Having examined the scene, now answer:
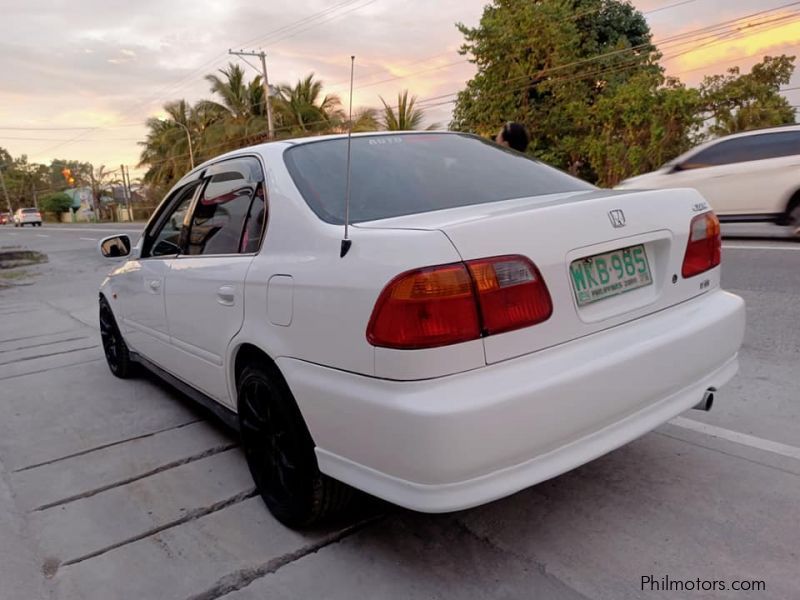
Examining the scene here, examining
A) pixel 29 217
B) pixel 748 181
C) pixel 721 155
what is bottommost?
pixel 29 217

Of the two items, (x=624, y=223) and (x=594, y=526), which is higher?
(x=624, y=223)

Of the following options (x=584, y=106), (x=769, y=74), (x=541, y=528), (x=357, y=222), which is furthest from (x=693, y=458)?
(x=769, y=74)

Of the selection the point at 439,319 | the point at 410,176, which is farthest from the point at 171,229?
the point at 439,319

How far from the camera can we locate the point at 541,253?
79.5 inches

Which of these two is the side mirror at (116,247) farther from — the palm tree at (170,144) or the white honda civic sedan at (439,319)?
the palm tree at (170,144)

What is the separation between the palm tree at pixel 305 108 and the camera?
3516 centimetres

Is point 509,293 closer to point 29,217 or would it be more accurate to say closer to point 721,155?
point 721,155

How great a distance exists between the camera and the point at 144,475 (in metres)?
3.19

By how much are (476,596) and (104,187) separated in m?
75.4

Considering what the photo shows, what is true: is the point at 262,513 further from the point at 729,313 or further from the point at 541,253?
the point at 729,313

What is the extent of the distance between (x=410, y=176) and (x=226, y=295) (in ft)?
3.11

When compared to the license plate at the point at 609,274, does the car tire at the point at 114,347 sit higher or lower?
lower

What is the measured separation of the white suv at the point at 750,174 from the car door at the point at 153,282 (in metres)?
7.15

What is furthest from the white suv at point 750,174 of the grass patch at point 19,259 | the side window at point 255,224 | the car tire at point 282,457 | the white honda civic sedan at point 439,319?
the grass patch at point 19,259
